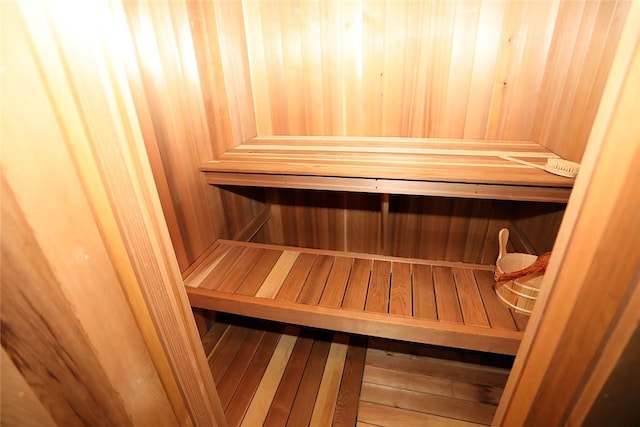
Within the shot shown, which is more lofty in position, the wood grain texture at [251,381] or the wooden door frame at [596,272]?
the wooden door frame at [596,272]

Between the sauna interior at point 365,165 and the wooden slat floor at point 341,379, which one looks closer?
the sauna interior at point 365,165

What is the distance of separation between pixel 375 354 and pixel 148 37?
179 centimetres

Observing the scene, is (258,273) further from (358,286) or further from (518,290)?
(518,290)

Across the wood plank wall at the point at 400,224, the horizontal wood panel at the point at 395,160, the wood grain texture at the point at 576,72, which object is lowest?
the wood plank wall at the point at 400,224

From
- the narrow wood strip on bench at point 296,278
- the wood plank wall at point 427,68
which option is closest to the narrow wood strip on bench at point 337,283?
the narrow wood strip on bench at point 296,278

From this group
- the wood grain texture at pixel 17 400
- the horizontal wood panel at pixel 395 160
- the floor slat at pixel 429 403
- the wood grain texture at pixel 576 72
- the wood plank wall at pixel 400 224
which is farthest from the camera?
the wood plank wall at pixel 400 224

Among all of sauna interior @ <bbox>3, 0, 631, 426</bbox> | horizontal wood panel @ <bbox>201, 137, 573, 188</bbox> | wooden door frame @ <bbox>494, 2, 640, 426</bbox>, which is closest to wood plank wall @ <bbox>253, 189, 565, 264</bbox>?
sauna interior @ <bbox>3, 0, 631, 426</bbox>

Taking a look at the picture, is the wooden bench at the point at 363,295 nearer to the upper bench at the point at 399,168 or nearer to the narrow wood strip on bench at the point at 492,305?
the narrow wood strip on bench at the point at 492,305

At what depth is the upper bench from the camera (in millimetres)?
1095

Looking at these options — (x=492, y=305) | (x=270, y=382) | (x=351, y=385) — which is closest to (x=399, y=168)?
(x=492, y=305)

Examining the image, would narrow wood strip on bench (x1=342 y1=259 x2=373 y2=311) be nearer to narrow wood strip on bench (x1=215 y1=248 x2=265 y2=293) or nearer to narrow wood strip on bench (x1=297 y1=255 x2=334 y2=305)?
narrow wood strip on bench (x1=297 y1=255 x2=334 y2=305)

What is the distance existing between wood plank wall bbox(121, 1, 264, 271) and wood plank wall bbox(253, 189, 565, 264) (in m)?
0.47

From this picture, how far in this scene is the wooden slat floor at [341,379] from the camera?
1.38 meters

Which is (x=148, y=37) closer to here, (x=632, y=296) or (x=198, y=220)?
(x=198, y=220)
